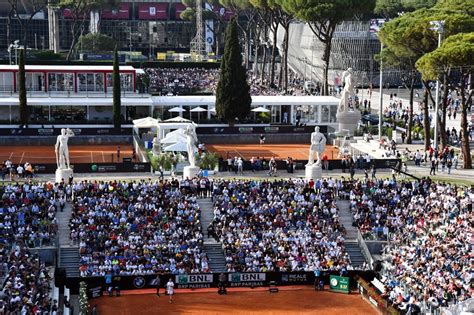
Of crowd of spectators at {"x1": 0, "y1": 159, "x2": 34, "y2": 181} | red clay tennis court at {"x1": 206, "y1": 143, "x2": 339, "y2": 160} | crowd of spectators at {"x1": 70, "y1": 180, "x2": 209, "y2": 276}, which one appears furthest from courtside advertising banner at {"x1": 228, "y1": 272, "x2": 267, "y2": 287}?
red clay tennis court at {"x1": 206, "y1": 143, "x2": 339, "y2": 160}

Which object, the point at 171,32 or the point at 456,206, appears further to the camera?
the point at 171,32

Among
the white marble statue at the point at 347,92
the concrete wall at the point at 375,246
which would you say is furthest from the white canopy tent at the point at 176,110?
the concrete wall at the point at 375,246

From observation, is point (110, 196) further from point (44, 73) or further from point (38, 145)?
point (44, 73)

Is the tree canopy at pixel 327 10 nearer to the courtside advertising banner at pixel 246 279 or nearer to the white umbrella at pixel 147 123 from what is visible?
the white umbrella at pixel 147 123

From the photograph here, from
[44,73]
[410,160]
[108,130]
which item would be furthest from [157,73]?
[410,160]

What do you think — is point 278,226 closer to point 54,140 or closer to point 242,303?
point 242,303

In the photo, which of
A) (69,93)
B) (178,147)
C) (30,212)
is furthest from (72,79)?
(30,212)

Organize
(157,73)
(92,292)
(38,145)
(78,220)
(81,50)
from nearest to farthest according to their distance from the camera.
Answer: (92,292) → (78,220) → (38,145) → (157,73) → (81,50)
